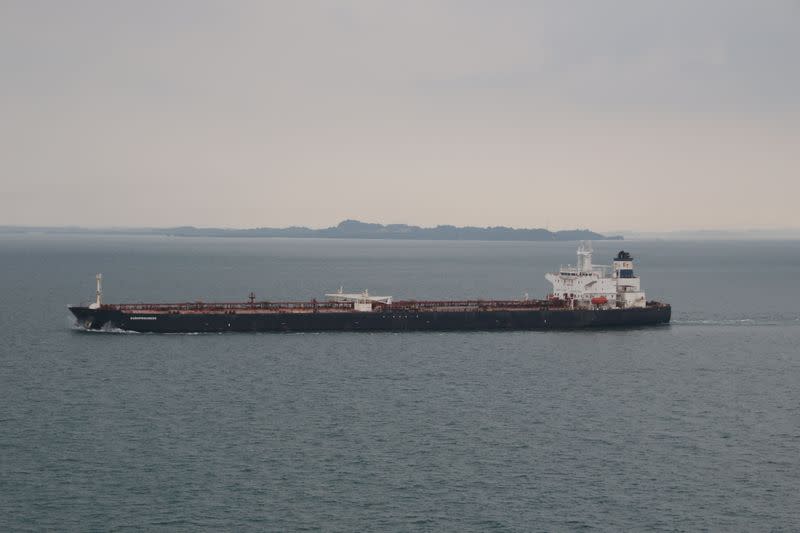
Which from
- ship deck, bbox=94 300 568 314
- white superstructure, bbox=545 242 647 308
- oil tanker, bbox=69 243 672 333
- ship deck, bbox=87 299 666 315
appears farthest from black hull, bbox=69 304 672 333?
white superstructure, bbox=545 242 647 308

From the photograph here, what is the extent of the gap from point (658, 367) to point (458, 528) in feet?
130

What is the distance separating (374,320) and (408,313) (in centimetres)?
385

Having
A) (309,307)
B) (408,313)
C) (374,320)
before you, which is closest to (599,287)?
(408,313)

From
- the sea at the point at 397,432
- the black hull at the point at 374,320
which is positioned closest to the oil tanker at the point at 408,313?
the black hull at the point at 374,320

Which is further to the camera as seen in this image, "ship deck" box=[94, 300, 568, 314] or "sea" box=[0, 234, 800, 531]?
"ship deck" box=[94, 300, 568, 314]

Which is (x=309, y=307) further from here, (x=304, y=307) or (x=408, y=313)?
(x=408, y=313)

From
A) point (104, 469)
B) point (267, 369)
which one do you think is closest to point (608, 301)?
point (267, 369)

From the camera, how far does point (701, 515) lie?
39.0 m

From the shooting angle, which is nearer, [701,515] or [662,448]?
[701,515]

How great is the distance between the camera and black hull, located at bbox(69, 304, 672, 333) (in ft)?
287

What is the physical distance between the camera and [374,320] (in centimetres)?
9225

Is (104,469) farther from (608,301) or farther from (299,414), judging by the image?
(608,301)

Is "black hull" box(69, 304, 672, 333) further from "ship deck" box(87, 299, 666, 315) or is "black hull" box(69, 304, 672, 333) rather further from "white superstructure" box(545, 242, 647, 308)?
"white superstructure" box(545, 242, 647, 308)

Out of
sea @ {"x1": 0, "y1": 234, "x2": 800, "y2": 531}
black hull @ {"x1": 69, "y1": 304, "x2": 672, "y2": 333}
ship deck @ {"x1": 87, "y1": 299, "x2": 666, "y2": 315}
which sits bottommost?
sea @ {"x1": 0, "y1": 234, "x2": 800, "y2": 531}
